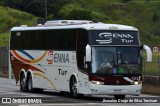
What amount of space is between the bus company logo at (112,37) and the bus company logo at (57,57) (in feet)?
8.13

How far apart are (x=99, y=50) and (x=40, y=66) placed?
599 cm

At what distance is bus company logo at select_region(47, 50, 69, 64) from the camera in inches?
1146

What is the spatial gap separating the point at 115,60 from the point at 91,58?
96cm

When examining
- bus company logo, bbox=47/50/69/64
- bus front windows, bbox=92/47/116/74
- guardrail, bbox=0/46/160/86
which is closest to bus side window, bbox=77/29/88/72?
bus front windows, bbox=92/47/116/74

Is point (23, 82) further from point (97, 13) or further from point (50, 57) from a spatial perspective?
point (97, 13)

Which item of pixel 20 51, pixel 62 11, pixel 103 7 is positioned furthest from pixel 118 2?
pixel 20 51

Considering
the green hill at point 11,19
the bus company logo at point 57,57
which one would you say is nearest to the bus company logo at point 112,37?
the bus company logo at point 57,57

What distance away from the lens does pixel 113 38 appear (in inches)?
1067

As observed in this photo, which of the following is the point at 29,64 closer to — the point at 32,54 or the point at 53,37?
the point at 32,54

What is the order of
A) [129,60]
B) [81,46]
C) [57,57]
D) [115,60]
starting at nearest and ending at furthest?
[115,60]
[129,60]
[81,46]
[57,57]

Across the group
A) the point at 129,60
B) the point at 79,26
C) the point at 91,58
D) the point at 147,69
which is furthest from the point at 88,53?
the point at 147,69

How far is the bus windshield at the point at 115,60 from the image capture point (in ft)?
87.0

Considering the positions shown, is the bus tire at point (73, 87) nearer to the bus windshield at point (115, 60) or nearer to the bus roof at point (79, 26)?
the bus windshield at point (115, 60)

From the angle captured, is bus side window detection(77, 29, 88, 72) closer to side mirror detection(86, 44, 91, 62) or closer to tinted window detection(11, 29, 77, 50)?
tinted window detection(11, 29, 77, 50)
